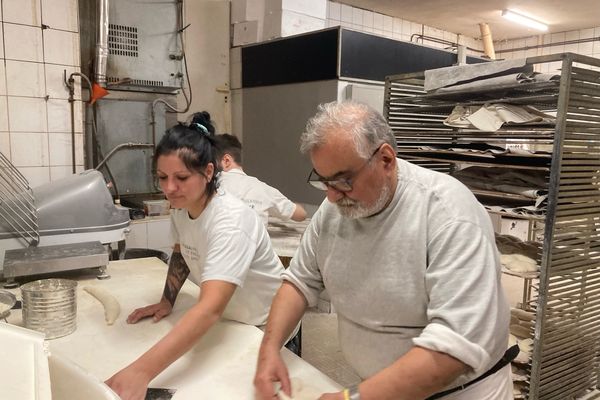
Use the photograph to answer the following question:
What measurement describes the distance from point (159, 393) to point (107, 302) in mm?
628

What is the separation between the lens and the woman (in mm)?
1104

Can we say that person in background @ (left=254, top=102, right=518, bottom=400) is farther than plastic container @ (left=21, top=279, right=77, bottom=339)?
No

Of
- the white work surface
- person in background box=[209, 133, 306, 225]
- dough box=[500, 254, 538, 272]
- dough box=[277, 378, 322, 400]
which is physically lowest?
the white work surface

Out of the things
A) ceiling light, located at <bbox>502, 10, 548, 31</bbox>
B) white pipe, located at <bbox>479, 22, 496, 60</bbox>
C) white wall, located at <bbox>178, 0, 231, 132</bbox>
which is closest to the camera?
white wall, located at <bbox>178, 0, 231, 132</bbox>

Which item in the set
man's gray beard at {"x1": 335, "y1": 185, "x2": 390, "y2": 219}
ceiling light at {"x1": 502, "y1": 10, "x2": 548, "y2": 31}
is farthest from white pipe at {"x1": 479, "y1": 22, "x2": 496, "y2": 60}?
man's gray beard at {"x1": 335, "y1": 185, "x2": 390, "y2": 219}

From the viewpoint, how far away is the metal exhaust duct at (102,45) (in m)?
2.99

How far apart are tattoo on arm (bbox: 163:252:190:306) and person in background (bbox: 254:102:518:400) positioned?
492 millimetres

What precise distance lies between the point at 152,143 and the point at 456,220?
9.68 feet

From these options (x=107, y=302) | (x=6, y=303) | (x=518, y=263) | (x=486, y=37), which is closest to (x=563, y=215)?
(x=518, y=263)

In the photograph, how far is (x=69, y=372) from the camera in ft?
2.51

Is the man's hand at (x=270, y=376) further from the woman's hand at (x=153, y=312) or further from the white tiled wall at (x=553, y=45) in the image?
the white tiled wall at (x=553, y=45)

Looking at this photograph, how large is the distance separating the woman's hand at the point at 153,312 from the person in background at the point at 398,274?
0.46 meters

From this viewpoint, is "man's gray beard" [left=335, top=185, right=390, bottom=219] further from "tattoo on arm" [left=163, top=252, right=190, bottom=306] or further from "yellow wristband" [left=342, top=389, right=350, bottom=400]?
"tattoo on arm" [left=163, top=252, right=190, bottom=306]

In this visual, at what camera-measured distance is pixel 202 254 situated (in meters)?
1.41
